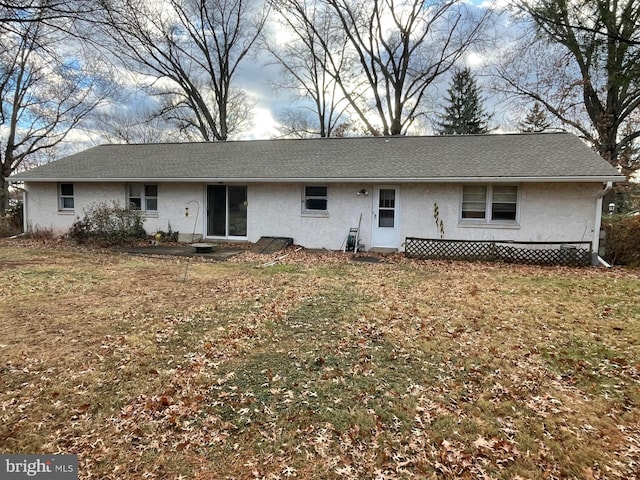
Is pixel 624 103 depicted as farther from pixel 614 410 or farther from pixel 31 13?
pixel 31 13

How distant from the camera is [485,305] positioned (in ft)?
20.4

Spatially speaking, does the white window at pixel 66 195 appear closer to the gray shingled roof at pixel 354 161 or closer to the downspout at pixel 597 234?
the gray shingled roof at pixel 354 161

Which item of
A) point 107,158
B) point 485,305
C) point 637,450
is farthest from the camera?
point 107,158

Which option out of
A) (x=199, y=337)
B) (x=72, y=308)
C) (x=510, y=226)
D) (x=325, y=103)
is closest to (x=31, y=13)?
(x=72, y=308)

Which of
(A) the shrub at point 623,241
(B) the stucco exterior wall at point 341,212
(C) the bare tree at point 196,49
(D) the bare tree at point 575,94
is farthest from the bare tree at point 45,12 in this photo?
(C) the bare tree at point 196,49

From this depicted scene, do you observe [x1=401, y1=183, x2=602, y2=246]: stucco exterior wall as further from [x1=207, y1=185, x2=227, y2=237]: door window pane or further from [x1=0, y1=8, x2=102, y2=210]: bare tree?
[x1=0, y1=8, x2=102, y2=210]: bare tree

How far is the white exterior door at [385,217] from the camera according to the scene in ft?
39.4

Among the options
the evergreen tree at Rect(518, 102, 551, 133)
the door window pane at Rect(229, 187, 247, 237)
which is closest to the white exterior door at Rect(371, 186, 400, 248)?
the door window pane at Rect(229, 187, 247, 237)

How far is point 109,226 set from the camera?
12.8m

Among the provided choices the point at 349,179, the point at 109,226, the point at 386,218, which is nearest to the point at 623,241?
the point at 386,218

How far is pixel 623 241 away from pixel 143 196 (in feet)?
53.0

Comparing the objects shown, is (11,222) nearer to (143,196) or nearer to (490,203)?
(143,196)

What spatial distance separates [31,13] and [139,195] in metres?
8.18

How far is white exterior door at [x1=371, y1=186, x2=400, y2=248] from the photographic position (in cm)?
1202
